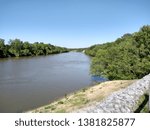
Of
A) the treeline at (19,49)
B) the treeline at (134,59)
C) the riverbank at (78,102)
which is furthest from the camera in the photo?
the treeline at (19,49)

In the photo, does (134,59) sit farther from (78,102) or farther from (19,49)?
(19,49)

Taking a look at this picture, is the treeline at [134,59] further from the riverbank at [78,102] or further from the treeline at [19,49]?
the treeline at [19,49]

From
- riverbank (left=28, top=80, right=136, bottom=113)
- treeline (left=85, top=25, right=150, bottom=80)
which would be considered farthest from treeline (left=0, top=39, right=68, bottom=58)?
riverbank (left=28, top=80, right=136, bottom=113)

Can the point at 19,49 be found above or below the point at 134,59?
above

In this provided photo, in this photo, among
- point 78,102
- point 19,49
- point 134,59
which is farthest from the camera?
point 19,49

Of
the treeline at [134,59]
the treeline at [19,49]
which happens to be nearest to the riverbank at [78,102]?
the treeline at [134,59]

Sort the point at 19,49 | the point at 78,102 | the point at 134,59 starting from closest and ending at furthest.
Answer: the point at 78,102
the point at 134,59
the point at 19,49

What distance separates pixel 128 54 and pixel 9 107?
966cm

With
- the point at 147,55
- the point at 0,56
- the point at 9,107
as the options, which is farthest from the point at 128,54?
the point at 0,56

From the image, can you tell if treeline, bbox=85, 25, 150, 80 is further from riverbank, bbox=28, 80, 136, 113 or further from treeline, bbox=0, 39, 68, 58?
treeline, bbox=0, 39, 68, 58

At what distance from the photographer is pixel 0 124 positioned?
3.96 meters

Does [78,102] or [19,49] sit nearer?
[78,102]

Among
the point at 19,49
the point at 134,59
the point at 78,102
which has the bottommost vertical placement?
the point at 78,102

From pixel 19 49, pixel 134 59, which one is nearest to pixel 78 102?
pixel 134 59
